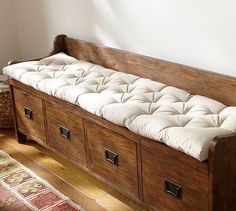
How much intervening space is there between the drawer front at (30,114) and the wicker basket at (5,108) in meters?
0.29

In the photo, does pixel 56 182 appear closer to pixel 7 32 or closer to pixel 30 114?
pixel 30 114

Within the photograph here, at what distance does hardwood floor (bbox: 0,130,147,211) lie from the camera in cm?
237

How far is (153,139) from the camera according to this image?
191 cm

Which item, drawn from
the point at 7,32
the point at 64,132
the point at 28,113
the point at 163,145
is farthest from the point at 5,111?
the point at 163,145

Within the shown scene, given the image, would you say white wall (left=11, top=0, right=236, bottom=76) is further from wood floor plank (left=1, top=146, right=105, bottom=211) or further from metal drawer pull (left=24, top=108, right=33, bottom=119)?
wood floor plank (left=1, top=146, right=105, bottom=211)

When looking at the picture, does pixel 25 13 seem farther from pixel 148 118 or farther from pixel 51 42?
pixel 148 118

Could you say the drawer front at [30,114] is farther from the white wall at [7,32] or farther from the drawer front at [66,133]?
the white wall at [7,32]

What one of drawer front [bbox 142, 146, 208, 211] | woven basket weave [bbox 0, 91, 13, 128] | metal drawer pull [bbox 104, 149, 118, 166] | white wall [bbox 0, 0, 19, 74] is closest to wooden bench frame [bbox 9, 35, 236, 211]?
drawer front [bbox 142, 146, 208, 211]

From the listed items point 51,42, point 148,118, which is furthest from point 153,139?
point 51,42

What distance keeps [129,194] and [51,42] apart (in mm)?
1738

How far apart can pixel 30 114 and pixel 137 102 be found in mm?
948

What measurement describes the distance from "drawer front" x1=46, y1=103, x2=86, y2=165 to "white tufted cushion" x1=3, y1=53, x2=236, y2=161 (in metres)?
0.11

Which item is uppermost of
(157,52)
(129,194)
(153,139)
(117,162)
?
(157,52)

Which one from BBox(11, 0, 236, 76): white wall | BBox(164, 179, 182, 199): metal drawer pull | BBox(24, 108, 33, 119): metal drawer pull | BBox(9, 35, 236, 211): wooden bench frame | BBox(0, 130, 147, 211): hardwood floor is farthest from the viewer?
BBox(24, 108, 33, 119): metal drawer pull
